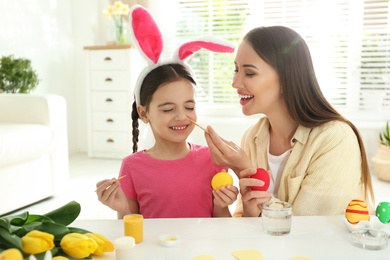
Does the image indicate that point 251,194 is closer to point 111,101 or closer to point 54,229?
point 54,229

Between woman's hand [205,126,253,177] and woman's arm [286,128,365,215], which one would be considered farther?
woman's arm [286,128,365,215]

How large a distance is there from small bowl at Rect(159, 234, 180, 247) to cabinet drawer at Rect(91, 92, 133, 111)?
3.51 metres

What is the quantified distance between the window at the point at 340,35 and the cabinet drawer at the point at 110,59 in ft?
3.32

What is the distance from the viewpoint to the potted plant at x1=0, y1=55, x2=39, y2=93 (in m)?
3.24

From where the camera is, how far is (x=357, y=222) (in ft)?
2.79

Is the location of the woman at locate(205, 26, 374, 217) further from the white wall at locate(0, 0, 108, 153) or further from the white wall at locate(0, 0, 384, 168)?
the white wall at locate(0, 0, 108, 153)

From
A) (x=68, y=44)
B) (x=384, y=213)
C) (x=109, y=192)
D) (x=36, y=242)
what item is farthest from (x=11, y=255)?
(x=68, y=44)

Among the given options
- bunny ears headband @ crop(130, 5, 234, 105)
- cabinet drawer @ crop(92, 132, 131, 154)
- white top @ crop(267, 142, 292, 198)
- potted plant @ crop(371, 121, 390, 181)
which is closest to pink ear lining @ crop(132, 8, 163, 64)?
bunny ears headband @ crop(130, 5, 234, 105)

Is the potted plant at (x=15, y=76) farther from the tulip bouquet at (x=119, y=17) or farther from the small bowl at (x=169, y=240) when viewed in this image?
the small bowl at (x=169, y=240)

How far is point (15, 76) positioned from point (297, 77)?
2.70 m

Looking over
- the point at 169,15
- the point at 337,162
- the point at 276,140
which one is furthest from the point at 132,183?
the point at 169,15

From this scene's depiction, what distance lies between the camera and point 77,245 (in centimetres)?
67

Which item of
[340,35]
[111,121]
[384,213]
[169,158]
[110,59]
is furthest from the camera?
[111,121]

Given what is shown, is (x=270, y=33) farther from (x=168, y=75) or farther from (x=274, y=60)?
(x=168, y=75)
